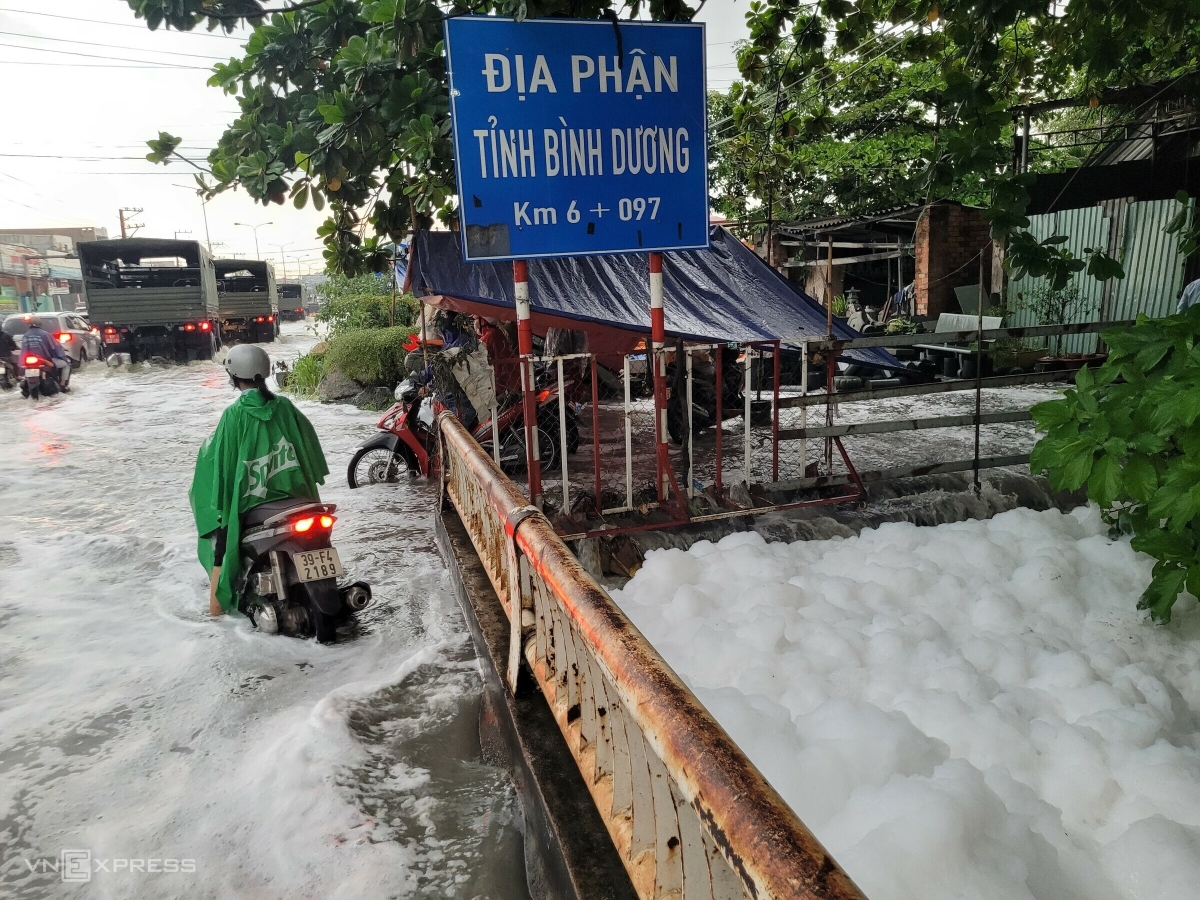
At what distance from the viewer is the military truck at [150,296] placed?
20.0 meters

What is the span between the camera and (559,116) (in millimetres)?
4246

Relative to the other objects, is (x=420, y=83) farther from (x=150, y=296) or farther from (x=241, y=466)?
(x=150, y=296)

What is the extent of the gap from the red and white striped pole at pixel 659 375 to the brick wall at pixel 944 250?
12019 millimetres

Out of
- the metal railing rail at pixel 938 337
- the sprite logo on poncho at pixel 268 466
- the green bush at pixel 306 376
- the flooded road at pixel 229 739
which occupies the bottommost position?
the flooded road at pixel 229 739

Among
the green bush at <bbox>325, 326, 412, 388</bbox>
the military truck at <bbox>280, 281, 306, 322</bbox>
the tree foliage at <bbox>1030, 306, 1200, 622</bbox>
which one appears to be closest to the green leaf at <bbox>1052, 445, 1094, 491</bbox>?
the tree foliage at <bbox>1030, 306, 1200, 622</bbox>

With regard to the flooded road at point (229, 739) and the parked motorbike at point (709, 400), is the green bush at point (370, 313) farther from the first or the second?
the flooded road at point (229, 739)

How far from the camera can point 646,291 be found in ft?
23.9

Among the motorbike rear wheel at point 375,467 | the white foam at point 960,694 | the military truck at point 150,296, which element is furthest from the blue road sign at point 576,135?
the military truck at point 150,296

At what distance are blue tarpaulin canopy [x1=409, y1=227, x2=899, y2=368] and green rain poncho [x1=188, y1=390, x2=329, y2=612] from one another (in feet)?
7.42

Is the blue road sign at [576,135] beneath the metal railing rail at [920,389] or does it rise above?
above

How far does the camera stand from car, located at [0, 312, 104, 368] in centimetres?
1741

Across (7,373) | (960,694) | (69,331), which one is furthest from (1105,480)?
(69,331)

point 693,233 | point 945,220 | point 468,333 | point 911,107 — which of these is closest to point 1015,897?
point 693,233

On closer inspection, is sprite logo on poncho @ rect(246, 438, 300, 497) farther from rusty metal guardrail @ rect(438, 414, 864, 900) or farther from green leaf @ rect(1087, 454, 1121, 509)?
green leaf @ rect(1087, 454, 1121, 509)
